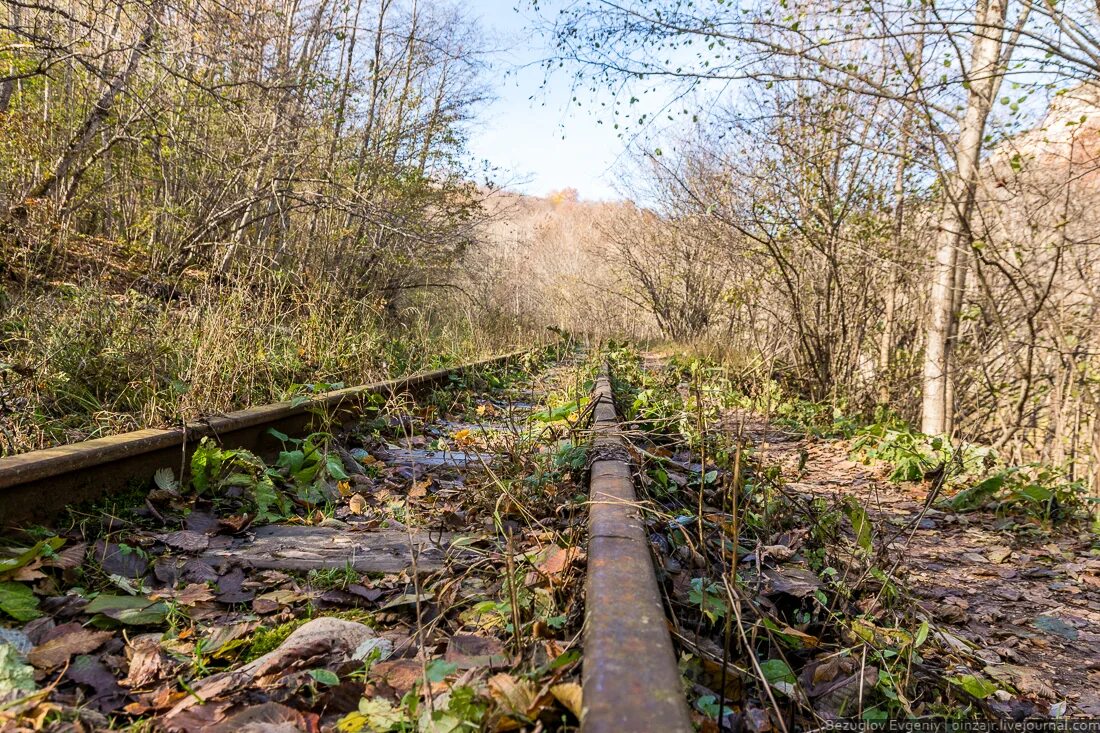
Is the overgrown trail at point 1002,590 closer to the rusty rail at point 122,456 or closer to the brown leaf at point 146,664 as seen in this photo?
the brown leaf at point 146,664

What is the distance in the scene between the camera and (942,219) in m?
6.51

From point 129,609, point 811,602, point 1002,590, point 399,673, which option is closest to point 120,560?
point 129,609

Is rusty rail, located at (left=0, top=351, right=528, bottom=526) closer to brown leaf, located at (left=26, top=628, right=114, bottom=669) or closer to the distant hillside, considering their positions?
brown leaf, located at (left=26, top=628, right=114, bottom=669)

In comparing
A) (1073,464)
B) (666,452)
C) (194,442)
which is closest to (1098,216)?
(1073,464)

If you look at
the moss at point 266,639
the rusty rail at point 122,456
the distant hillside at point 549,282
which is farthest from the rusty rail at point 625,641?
the distant hillside at point 549,282

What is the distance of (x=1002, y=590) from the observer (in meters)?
3.27

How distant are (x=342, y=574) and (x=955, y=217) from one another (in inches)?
248

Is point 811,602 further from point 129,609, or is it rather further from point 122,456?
point 122,456

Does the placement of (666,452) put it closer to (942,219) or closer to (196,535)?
(196,535)

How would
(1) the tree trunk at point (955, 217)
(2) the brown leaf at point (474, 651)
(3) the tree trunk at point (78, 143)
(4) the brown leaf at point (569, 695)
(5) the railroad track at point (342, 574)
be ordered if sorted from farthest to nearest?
(3) the tree trunk at point (78, 143), (1) the tree trunk at point (955, 217), (2) the brown leaf at point (474, 651), (5) the railroad track at point (342, 574), (4) the brown leaf at point (569, 695)

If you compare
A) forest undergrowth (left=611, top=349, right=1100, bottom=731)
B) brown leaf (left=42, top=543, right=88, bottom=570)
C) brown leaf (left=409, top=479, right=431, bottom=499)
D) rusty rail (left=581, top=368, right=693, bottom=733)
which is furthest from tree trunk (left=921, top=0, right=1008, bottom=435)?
brown leaf (left=42, top=543, right=88, bottom=570)

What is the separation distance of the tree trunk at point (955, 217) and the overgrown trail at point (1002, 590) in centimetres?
204

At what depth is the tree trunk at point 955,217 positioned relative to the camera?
585cm

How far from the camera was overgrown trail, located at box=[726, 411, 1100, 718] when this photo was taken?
7.63 ft
